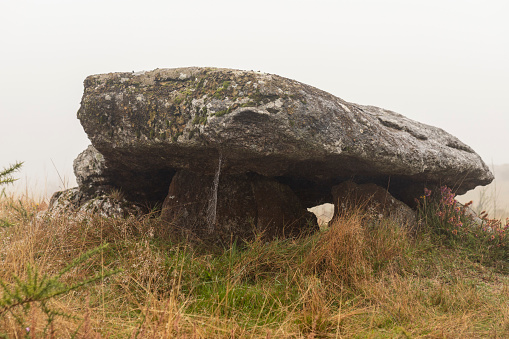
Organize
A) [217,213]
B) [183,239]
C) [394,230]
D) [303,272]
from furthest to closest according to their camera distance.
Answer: [217,213] → [394,230] → [183,239] → [303,272]

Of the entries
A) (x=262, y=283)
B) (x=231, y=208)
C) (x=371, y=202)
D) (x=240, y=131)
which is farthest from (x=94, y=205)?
(x=371, y=202)

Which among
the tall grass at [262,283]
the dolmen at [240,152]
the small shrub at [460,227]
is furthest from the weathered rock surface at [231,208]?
the small shrub at [460,227]

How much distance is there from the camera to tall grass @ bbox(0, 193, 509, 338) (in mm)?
3068

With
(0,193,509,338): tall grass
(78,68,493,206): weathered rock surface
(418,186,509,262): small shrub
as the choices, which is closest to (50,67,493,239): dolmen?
(78,68,493,206): weathered rock surface

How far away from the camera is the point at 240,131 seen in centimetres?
443

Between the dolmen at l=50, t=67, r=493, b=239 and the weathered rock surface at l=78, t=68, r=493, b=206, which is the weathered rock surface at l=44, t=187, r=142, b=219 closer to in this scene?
the dolmen at l=50, t=67, r=493, b=239

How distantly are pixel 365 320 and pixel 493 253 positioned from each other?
3.37m

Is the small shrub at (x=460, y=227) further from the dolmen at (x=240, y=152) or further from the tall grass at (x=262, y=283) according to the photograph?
the dolmen at (x=240, y=152)

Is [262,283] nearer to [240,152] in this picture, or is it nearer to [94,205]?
[240,152]

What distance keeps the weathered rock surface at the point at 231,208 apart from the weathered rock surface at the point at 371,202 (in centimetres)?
58

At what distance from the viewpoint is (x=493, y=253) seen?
5762mm

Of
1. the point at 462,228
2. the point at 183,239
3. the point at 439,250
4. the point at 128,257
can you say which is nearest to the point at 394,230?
the point at 439,250

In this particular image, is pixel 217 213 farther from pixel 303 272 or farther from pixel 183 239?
pixel 303 272

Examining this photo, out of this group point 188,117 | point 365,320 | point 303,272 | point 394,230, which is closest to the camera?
point 365,320
